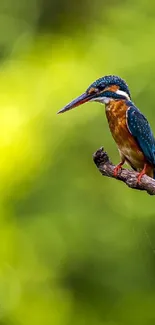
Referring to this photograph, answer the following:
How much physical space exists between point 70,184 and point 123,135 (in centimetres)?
361

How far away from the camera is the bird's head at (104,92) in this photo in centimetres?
91

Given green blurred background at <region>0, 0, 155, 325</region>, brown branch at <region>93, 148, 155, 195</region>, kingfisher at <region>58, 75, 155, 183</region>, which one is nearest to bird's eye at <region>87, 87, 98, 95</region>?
kingfisher at <region>58, 75, 155, 183</region>

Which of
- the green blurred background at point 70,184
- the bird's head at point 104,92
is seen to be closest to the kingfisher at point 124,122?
the bird's head at point 104,92

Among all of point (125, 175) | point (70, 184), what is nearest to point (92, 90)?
point (125, 175)

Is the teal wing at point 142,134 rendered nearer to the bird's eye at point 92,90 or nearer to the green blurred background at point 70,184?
the bird's eye at point 92,90

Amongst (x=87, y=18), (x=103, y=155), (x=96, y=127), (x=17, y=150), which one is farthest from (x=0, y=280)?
(x=103, y=155)

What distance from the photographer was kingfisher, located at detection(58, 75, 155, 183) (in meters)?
0.92

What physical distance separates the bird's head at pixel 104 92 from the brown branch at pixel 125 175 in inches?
3.7

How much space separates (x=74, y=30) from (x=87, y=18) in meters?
0.17

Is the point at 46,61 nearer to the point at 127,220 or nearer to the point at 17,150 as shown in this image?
the point at 17,150

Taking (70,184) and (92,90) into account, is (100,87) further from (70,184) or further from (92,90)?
(70,184)

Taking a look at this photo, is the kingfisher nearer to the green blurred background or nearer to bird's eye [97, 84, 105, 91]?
bird's eye [97, 84, 105, 91]

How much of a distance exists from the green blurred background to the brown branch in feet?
8.02

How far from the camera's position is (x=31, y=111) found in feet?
13.4
